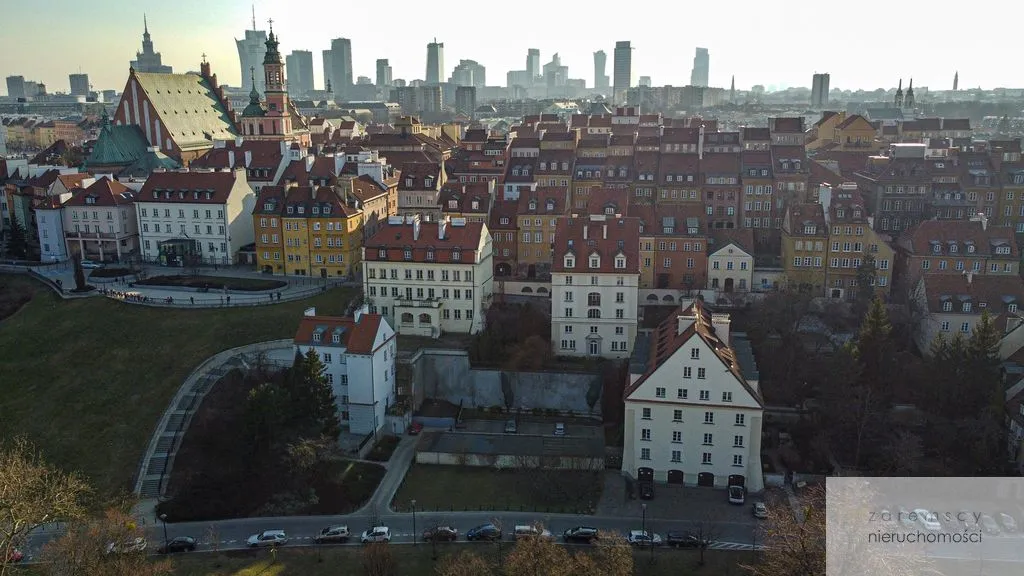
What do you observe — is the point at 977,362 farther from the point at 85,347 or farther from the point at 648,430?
the point at 85,347

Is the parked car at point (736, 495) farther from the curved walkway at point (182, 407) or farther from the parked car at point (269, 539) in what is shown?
the curved walkway at point (182, 407)

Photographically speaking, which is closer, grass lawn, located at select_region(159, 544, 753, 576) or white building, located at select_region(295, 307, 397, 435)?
grass lawn, located at select_region(159, 544, 753, 576)

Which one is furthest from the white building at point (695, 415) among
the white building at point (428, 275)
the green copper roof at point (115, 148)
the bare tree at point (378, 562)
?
the green copper roof at point (115, 148)

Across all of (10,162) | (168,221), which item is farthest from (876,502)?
(10,162)

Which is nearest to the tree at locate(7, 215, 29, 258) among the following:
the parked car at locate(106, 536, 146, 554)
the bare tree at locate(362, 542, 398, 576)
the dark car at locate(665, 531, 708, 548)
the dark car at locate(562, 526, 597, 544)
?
the parked car at locate(106, 536, 146, 554)

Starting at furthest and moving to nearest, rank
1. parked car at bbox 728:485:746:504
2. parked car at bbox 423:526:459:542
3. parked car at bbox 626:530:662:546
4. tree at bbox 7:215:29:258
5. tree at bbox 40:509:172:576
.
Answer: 1. tree at bbox 7:215:29:258
2. parked car at bbox 728:485:746:504
3. parked car at bbox 423:526:459:542
4. parked car at bbox 626:530:662:546
5. tree at bbox 40:509:172:576

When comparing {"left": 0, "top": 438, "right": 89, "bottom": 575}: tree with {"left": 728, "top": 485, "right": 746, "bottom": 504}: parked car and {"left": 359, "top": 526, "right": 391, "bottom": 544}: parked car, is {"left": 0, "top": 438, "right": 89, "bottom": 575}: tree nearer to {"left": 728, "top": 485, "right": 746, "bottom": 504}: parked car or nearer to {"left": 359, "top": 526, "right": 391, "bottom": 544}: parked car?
{"left": 359, "top": 526, "right": 391, "bottom": 544}: parked car

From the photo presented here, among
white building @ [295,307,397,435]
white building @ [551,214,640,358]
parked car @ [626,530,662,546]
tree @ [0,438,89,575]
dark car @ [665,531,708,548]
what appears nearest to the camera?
tree @ [0,438,89,575]
